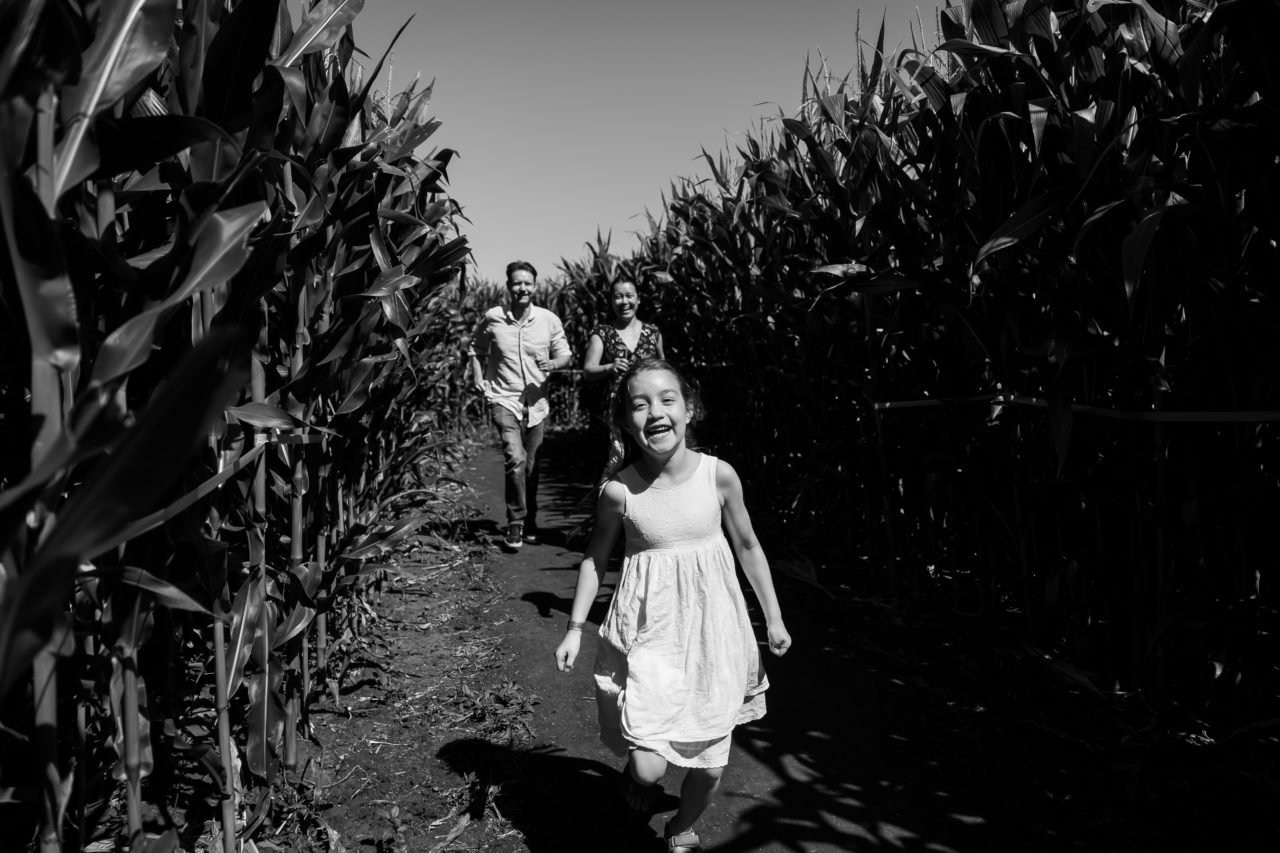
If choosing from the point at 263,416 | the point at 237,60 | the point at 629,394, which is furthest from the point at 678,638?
the point at 237,60

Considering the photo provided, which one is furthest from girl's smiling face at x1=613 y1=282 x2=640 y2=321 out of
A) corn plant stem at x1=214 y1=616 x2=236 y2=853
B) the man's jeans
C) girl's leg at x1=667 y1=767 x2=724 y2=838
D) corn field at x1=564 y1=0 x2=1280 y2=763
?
corn plant stem at x1=214 y1=616 x2=236 y2=853

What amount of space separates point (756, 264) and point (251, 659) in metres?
4.76

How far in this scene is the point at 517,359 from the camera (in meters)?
6.68

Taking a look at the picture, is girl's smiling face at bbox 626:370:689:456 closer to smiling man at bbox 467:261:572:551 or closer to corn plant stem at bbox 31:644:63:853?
corn plant stem at bbox 31:644:63:853

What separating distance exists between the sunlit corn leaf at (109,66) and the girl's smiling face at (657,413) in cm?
159

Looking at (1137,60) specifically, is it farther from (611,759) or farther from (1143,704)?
(611,759)

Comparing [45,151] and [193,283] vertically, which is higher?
[45,151]

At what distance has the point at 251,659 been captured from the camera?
2537 millimetres

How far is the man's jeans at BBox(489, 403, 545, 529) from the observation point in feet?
21.7

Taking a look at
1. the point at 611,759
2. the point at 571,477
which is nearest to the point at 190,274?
the point at 611,759

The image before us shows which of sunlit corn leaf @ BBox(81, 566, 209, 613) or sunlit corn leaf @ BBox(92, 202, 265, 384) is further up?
sunlit corn leaf @ BBox(92, 202, 265, 384)

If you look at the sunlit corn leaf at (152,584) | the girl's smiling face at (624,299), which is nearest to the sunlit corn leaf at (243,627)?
the sunlit corn leaf at (152,584)

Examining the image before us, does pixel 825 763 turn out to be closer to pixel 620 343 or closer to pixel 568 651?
pixel 568 651

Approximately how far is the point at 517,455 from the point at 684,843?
420cm
